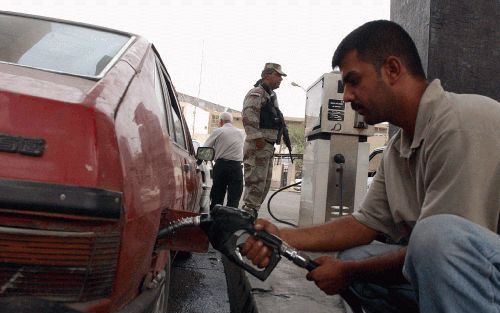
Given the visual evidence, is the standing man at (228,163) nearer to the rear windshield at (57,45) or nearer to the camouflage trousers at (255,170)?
the camouflage trousers at (255,170)

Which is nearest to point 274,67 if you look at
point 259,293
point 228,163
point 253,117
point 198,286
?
point 253,117

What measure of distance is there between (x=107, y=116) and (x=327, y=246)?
1.13 m

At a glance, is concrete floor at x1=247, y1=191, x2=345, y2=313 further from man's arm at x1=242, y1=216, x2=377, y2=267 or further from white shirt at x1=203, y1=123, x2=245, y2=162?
white shirt at x1=203, y1=123, x2=245, y2=162

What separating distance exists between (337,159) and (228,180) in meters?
1.70

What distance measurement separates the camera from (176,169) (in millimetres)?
2178

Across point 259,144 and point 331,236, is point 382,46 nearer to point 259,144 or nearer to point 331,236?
point 331,236

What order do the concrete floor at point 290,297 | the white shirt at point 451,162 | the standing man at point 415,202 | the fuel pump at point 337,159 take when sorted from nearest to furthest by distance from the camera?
the standing man at point 415,202 < the white shirt at point 451,162 < the concrete floor at point 290,297 < the fuel pump at point 337,159

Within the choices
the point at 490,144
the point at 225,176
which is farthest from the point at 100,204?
the point at 225,176

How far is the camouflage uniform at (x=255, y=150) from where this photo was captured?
5.89 m

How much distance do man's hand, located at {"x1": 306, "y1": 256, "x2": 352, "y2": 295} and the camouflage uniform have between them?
414cm

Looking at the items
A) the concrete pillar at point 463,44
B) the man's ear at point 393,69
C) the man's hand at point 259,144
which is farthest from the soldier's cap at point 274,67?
the man's ear at point 393,69

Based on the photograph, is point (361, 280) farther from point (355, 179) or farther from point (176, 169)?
point (355, 179)

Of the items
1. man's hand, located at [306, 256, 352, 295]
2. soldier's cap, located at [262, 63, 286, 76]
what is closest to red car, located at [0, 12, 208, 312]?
man's hand, located at [306, 256, 352, 295]

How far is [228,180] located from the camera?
6.56 meters
